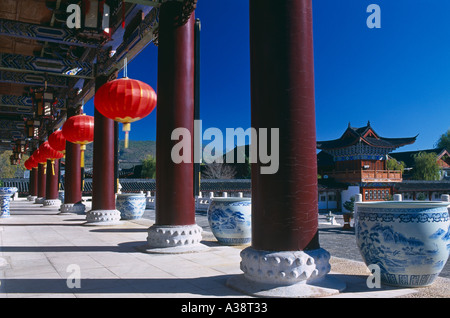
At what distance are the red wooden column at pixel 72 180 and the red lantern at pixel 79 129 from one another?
3.68 metres

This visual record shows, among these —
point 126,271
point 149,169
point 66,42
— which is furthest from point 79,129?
point 149,169

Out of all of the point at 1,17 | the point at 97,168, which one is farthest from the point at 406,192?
the point at 1,17

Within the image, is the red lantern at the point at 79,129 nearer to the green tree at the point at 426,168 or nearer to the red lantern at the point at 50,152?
the red lantern at the point at 50,152

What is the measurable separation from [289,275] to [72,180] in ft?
35.7

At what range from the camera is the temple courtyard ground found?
10.4 ft

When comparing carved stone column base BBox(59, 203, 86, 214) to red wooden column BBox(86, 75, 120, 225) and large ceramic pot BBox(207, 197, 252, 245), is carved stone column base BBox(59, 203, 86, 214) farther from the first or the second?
large ceramic pot BBox(207, 197, 252, 245)

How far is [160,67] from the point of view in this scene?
5.54 metres

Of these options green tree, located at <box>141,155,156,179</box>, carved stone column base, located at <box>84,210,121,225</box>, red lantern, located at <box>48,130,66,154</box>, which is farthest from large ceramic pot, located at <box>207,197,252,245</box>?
green tree, located at <box>141,155,156,179</box>

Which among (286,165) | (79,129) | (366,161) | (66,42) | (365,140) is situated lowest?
(286,165)

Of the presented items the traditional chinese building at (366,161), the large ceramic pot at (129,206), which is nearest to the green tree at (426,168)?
the traditional chinese building at (366,161)

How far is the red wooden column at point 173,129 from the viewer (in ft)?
17.5

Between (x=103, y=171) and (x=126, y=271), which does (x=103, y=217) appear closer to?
(x=103, y=171)

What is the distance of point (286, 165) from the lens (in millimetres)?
3150

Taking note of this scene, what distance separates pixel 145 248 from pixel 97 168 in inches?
175
